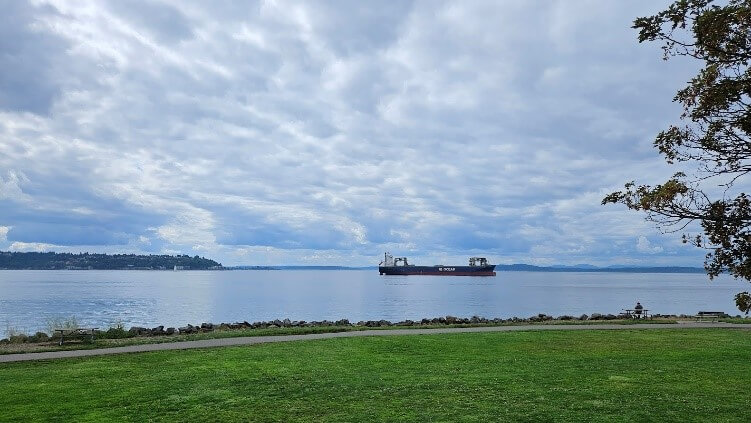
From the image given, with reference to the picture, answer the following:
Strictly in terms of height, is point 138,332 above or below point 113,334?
below

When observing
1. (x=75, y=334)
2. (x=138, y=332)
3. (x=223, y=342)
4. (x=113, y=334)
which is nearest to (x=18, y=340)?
(x=75, y=334)

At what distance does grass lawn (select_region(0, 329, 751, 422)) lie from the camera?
9930 millimetres

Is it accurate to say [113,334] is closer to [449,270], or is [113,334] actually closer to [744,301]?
[744,301]

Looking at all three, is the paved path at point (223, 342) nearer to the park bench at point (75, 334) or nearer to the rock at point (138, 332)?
the park bench at point (75, 334)

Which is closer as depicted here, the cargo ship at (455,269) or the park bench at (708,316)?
the park bench at (708,316)

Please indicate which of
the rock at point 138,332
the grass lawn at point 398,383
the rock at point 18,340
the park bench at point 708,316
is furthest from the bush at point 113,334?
the park bench at point 708,316

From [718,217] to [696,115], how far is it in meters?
1.31

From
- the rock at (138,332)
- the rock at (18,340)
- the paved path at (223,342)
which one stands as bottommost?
the rock at (18,340)

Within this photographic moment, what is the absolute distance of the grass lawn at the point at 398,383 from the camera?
9.93 meters

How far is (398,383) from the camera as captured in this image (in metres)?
12.5

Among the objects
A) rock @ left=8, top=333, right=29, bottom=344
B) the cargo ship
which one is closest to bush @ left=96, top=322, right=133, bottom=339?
rock @ left=8, top=333, right=29, bottom=344

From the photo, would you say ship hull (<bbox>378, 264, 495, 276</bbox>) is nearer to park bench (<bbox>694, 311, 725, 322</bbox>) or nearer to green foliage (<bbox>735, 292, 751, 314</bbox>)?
park bench (<bbox>694, 311, 725, 322</bbox>)

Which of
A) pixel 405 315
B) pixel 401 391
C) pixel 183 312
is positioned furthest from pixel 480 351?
pixel 183 312

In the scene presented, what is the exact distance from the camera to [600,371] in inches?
541
